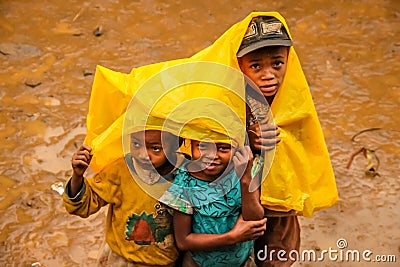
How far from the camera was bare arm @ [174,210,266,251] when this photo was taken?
8.21 feet

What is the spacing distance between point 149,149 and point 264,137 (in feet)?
1.33

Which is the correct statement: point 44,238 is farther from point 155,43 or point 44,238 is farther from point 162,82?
point 155,43

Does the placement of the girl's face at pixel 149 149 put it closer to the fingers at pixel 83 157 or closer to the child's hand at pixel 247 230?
the fingers at pixel 83 157

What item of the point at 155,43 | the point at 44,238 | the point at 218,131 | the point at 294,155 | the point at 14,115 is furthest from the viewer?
the point at 155,43

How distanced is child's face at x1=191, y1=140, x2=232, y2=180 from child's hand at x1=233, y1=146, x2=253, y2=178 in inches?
3.3

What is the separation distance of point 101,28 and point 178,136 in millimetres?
3517

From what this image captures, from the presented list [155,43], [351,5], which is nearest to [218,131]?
[155,43]

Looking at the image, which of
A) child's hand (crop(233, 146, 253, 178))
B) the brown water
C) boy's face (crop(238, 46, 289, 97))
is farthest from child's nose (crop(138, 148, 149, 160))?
the brown water

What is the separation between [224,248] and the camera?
2662 mm

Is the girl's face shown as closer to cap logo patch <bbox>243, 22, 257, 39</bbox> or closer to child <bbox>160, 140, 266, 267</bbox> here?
child <bbox>160, 140, 266, 267</bbox>

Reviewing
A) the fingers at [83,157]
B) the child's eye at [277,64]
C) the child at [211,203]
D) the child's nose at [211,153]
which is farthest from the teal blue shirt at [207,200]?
the child's eye at [277,64]

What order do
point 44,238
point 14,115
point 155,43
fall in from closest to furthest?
point 44,238
point 14,115
point 155,43

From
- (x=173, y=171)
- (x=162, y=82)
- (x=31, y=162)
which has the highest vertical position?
(x=162, y=82)

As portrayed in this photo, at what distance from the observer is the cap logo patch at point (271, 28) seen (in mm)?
2551
